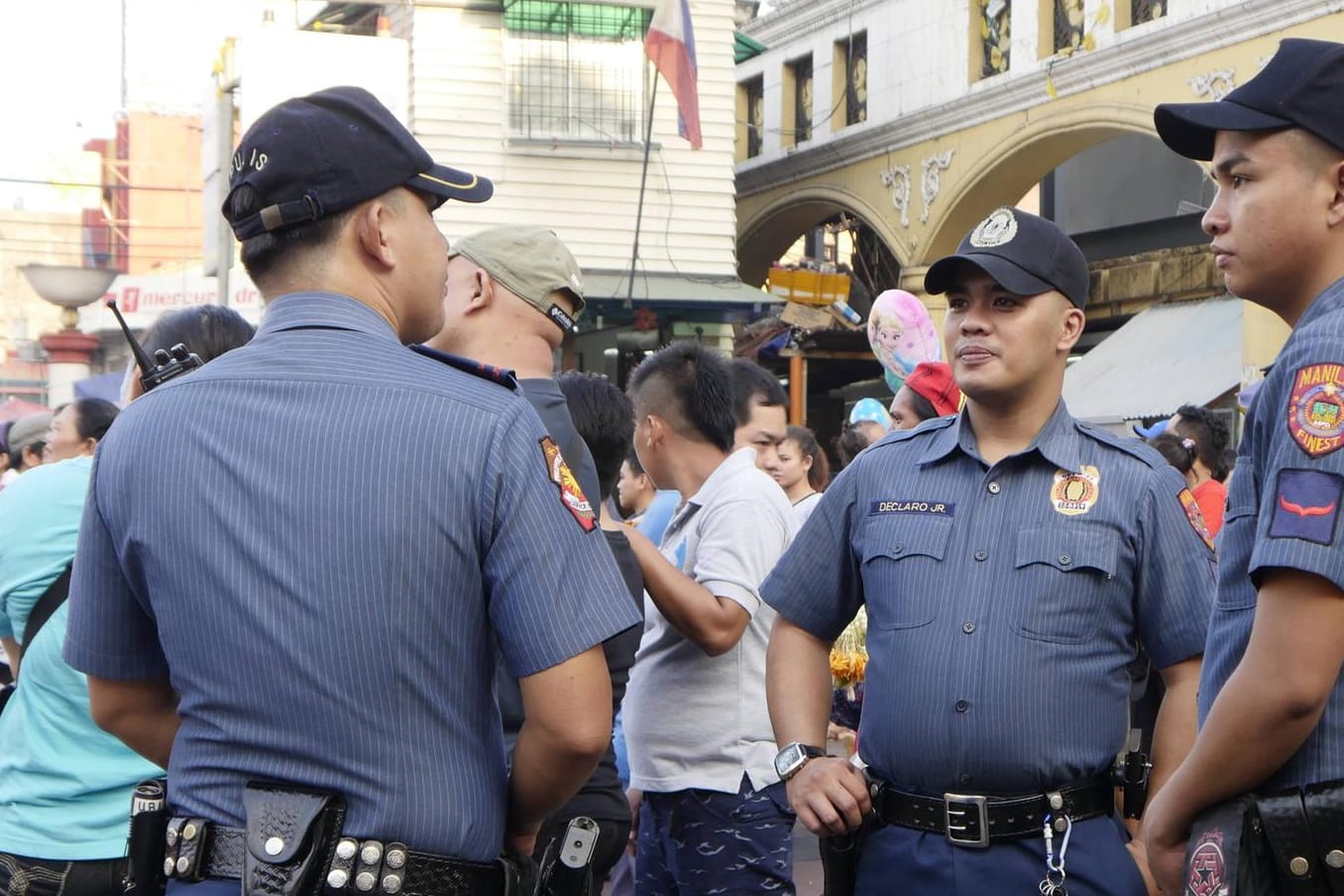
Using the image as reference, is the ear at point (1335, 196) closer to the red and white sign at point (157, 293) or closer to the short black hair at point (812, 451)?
the short black hair at point (812, 451)

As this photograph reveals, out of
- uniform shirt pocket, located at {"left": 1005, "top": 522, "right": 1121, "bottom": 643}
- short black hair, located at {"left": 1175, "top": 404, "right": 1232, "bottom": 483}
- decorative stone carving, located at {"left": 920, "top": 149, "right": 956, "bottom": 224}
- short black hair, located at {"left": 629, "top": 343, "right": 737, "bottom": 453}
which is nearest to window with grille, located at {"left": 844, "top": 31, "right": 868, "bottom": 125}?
decorative stone carving, located at {"left": 920, "top": 149, "right": 956, "bottom": 224}

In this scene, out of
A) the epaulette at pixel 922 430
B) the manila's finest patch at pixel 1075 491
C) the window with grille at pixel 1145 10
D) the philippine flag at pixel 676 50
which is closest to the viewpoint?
the manila's finest patch at pixel 1075 491

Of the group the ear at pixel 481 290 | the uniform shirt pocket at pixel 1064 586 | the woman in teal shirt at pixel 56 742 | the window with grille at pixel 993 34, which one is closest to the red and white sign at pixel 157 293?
the window with grille at pixel 993 34

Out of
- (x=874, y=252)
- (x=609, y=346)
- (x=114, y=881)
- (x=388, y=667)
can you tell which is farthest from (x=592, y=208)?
(x=388, y=667)

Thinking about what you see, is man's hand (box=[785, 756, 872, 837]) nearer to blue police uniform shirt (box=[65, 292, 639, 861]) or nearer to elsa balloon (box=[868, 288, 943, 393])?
blue police uniform shirt (box=[65, 292, 639, 861])

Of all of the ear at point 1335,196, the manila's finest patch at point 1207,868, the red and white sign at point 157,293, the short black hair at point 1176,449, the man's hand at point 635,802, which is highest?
the red and white sign at point 157,293

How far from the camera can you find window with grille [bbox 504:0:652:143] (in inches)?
727

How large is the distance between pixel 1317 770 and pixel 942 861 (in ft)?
2.99

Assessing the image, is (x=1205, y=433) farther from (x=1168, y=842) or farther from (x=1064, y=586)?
(x=1168, y=842)

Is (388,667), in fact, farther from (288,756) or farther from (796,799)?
(796,799)

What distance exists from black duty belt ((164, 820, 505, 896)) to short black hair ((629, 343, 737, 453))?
245 cm

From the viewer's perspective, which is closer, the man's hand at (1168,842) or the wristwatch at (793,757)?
the man's hand at (1168,842)

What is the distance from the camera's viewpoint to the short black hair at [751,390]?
630 centimetres

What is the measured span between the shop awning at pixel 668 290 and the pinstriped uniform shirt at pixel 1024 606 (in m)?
14.8
